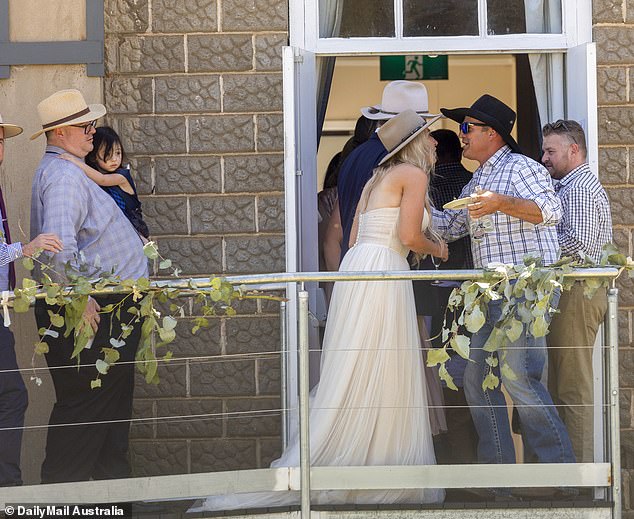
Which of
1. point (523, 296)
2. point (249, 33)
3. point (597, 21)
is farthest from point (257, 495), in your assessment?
point (597, 21)

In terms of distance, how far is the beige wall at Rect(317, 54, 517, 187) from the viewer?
11094mm

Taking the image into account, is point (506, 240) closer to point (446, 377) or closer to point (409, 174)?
point (409, 174)

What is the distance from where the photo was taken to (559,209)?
5.48m

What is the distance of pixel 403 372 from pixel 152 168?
7.88ft

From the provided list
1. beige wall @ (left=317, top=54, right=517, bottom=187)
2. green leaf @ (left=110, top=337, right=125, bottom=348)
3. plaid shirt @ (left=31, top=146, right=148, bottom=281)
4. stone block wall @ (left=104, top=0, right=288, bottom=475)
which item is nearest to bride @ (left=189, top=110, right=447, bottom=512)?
green leaf @ (left=110, top=337, right=125, bottom=348)

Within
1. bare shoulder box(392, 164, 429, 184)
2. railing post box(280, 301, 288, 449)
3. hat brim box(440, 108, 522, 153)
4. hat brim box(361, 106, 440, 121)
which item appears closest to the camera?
railing post box(280, 301, 288, 449)

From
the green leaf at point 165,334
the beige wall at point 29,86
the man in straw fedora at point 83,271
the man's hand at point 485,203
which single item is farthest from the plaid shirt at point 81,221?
the man's hand at point 485,203

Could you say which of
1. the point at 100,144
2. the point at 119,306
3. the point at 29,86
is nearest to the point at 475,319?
the point at 119,306

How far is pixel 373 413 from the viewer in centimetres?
516

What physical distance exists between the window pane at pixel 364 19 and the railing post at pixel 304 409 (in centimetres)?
224

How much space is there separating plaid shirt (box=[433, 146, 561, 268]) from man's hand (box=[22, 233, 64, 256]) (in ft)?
6.36

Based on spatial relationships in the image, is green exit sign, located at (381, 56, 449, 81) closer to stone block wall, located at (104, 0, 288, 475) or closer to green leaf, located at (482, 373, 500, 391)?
stone block wall, located at (104, 0, 288, 475)

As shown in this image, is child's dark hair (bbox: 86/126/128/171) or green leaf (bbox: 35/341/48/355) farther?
child's dark hair (bbox: 86/126/128/171)

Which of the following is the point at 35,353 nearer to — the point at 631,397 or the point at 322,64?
the point at 322,64
